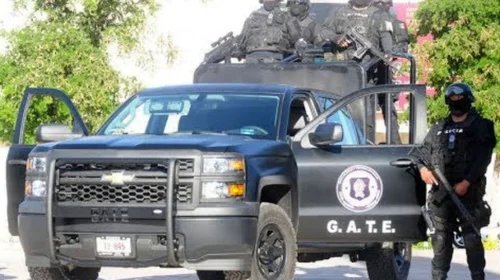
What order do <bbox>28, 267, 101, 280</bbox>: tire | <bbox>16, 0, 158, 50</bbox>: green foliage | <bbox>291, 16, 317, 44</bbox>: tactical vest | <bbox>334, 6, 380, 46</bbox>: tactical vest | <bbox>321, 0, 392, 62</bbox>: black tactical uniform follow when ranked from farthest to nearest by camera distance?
<bbox>16, 0, 158, 50</bbox>: green foliage → <bbox>291, 16, 317, 44</bbox>: tactical vest → <bbox>334, 6, 380, 46</bbox>: tactical vest → <bbox>321, 0, 392, 62</bbox>: black tactical uniform → <bbox>28, 267, 101, 280</bbox>: tire

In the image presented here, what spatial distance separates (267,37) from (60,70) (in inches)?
418

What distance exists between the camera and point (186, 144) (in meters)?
10.3

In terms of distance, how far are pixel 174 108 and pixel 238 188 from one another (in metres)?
1.80

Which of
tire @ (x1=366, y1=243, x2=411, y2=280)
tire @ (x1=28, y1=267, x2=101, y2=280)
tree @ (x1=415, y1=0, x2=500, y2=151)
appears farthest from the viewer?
tree @ (x1=415, y1=0, x2=500, y2=151)

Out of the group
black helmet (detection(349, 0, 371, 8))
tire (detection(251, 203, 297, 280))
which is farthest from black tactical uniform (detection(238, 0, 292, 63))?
tire (detection(251, 203, 297, 280))

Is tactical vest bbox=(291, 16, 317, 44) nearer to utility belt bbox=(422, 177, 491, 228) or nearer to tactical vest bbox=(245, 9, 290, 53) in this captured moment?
tactical vest bbox=(245, 9, 290, 53)

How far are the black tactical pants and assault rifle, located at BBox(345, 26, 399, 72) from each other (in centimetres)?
383

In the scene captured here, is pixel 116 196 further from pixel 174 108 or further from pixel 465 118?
pixel 465 118

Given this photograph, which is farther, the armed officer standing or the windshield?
the armed officer standing

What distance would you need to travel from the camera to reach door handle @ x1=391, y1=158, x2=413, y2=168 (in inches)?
453

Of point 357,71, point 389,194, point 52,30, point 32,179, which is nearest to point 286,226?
point 389,194

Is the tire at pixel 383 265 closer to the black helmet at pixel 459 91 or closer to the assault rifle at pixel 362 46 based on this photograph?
the black helmet at pixel 459 91

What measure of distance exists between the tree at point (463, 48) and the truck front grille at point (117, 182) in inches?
1535

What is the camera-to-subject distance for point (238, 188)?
33.6 feet
